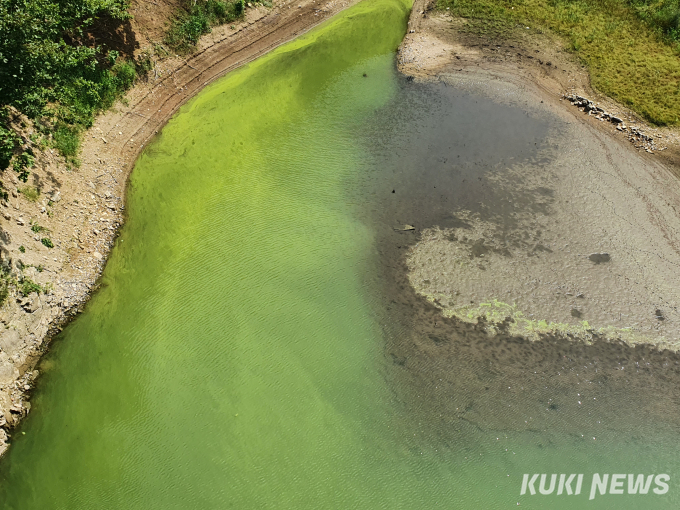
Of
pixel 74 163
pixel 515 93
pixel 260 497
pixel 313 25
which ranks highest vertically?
pixel 313 25

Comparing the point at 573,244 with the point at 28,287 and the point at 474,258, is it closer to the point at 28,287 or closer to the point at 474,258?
the point at 474,258

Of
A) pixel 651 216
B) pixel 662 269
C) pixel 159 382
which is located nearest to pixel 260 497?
pixel 159 382

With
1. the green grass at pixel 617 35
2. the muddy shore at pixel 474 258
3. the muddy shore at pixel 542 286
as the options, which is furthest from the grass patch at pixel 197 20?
the green grass at pixel 617 35

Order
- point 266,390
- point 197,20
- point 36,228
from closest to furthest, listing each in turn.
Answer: point 266,390
point 36,228
point 197,20

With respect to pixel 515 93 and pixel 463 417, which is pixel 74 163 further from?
pixel 515 93

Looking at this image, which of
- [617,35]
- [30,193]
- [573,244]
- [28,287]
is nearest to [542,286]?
[573,244]

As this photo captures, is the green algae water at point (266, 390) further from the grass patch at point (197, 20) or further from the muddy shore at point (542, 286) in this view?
the grass patch at point (197, 20)
